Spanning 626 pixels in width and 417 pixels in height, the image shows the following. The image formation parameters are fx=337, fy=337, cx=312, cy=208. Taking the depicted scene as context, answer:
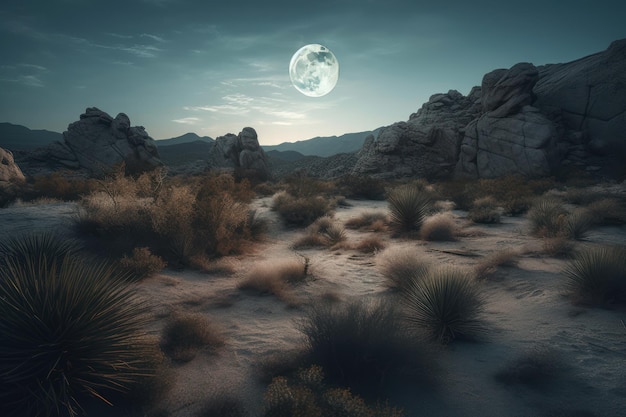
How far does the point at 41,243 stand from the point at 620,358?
30.2ft

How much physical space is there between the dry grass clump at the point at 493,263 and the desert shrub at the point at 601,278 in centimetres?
170

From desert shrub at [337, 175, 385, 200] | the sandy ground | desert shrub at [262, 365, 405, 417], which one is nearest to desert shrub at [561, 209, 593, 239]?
the sandy ground

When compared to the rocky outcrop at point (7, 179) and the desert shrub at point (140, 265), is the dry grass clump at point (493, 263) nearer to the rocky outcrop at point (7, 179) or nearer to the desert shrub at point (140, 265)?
the desert shrub at point (140, 265)

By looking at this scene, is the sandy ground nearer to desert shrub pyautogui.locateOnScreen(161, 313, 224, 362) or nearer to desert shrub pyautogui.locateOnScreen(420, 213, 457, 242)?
desert shrub pyautogui.locateOnScreen(161, 313, 224, 362)

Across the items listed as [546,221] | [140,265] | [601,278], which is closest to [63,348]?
[140,265]

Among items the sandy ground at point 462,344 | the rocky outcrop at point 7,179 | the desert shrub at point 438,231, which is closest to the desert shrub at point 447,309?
the sandy ground at point 462,344

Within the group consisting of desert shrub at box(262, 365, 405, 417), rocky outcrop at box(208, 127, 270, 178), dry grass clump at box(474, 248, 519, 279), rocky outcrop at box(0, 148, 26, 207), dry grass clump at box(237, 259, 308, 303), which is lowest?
dry grass clump at box(237, 259, 308, 303)

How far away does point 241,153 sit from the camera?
37.3m

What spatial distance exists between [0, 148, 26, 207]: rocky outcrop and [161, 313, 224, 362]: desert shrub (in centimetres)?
1388

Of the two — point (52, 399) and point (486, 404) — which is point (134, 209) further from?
point (486, 404)

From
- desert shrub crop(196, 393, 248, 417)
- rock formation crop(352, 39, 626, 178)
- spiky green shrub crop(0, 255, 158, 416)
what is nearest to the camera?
spiky green shrub crop(0, 255, 158, 416)

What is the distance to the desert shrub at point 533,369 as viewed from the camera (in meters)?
3.74

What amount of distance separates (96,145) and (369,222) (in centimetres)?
3556

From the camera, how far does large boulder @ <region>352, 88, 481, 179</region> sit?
→ 102 ft
